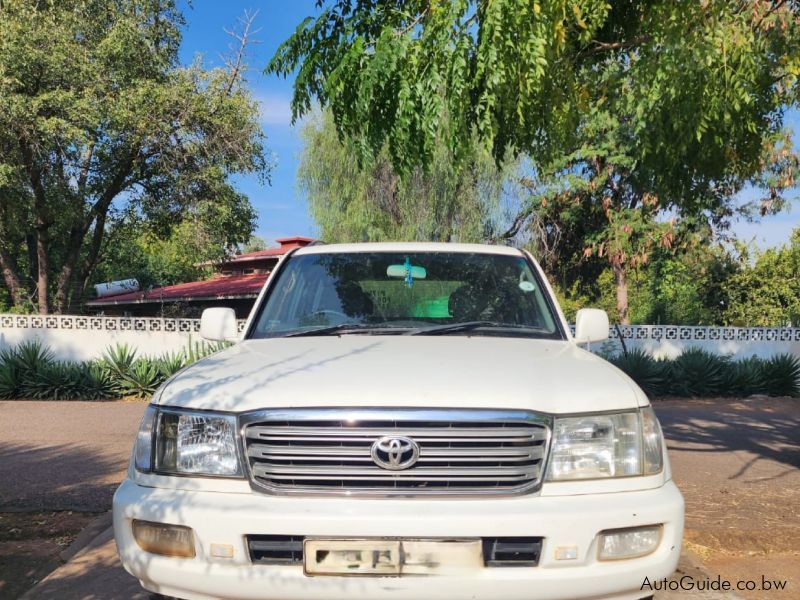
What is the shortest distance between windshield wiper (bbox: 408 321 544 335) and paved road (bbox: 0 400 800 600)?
153 cm

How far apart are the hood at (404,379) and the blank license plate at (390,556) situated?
441 millimetres

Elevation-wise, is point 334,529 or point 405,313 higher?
point 405,313

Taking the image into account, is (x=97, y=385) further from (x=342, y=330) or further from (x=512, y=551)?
(x=512, y=551)

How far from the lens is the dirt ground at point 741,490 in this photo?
411 centimetres

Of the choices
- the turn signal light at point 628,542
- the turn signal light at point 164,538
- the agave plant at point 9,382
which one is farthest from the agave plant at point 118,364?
the turn signal light at point 628,542

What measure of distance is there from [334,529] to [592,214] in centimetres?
2356

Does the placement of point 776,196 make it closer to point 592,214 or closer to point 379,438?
point 592,214

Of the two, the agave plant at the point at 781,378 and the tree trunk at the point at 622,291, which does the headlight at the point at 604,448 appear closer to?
the agave plant at the point at 781,378

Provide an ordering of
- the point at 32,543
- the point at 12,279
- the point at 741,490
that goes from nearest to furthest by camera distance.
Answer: the point at 32,543 → the point at 741,490 → the point at 12,279

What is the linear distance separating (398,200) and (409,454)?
69.1 ft

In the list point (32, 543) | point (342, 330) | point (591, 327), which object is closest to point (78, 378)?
point (32, 543)

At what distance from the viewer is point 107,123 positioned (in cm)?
1570

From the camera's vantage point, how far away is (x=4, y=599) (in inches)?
140

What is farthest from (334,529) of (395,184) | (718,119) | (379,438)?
(395,184)
